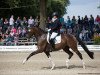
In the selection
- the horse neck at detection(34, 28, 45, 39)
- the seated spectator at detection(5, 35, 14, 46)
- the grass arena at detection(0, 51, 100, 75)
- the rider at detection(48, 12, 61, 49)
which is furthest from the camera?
the seated spectator at detection(5, 35, 14, 46)

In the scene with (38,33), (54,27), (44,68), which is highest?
(54,27)

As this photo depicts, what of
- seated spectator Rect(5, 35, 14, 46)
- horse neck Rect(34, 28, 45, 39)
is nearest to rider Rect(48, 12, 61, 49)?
horse neck Rect(34, 28, 45, 39)

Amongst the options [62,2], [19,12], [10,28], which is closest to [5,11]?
[19,12]

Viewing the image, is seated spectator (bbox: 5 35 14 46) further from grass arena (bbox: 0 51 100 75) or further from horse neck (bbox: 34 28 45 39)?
horse neck (bbox: 34 28 45 39)

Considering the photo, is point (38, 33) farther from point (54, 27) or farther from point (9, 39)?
point (9, 39)

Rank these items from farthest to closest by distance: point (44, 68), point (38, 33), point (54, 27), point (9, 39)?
point (9, 39), point (38, 33), point (54, 27), point (44, 68)

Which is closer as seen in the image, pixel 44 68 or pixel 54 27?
pixel 44 68

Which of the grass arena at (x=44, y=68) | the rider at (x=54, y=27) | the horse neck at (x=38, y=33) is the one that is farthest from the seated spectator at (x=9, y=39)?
the rider at (x=54, y=27)

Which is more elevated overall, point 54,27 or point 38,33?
point 54,27

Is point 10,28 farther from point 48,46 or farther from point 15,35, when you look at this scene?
point 48,46

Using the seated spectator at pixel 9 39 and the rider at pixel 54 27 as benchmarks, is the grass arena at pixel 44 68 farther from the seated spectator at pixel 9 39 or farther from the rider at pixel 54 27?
the seated spectator at pixel 9 39

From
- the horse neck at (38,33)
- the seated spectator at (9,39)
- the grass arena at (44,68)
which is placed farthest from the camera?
the seated spectator at (9,39)

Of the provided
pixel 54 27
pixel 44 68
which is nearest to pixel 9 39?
pixel 54 27

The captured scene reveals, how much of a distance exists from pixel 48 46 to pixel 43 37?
0.44 m
